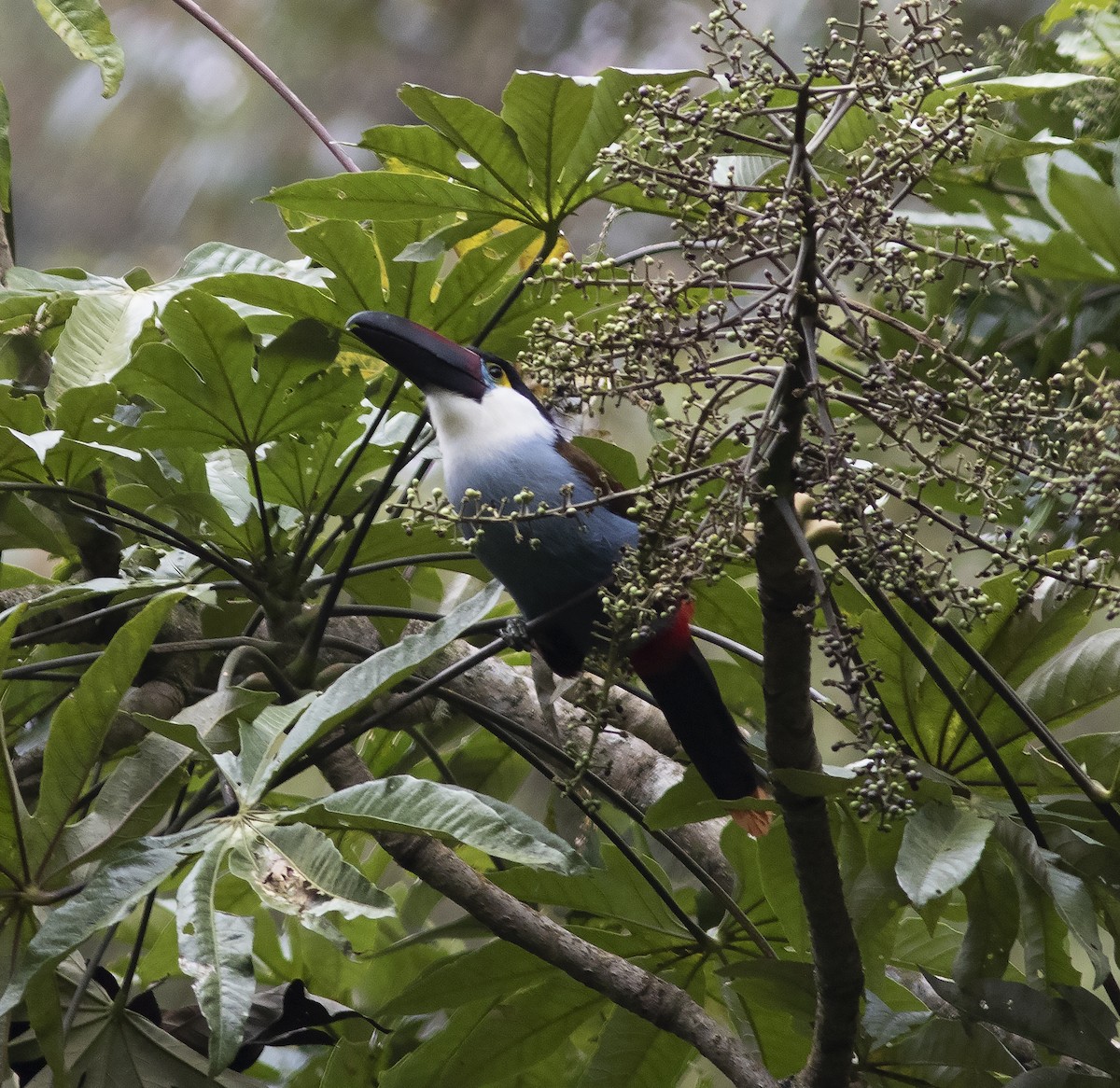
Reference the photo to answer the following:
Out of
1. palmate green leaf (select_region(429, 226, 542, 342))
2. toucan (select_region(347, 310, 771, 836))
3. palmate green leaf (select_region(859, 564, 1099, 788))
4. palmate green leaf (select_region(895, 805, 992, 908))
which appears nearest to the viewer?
palmate green leaf (select_region(895, 805, 992, 908))

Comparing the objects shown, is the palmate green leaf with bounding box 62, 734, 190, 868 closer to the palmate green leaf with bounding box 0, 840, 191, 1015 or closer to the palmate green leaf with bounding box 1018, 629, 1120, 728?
the palmate green leaf with bounding box 0, 840, 191, 1015

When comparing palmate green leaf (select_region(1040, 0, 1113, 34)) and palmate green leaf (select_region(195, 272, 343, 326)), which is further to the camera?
palmate green leaf (select_region(1040, 0, 1113, 34))

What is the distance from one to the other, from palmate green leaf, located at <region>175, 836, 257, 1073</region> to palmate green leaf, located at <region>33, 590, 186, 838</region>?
211 mm

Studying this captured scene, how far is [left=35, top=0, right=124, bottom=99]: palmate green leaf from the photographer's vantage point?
1.58 metres

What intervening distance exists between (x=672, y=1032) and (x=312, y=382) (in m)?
0.84

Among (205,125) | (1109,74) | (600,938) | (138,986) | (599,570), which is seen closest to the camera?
(600,938)

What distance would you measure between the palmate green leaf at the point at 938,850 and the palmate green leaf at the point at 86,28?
130 cm

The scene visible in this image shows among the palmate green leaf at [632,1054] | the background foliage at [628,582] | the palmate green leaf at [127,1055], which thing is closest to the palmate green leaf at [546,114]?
the background foliage at [628,582]

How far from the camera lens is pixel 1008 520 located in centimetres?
176

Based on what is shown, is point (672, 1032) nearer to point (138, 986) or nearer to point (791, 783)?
point (791, 783)

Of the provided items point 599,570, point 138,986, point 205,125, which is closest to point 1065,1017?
point 599,570

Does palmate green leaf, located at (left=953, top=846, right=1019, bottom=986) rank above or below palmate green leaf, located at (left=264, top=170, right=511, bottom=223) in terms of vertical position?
below

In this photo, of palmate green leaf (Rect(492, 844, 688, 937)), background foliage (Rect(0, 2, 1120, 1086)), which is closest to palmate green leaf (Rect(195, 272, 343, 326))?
background foliage (Rect(0, 2, 1120, 1086))

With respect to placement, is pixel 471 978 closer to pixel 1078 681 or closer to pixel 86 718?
pixel 86 718
